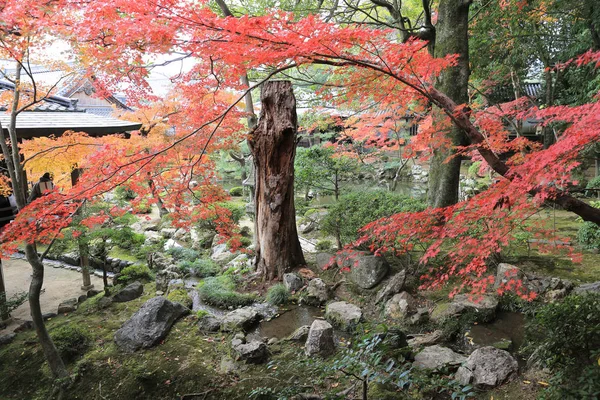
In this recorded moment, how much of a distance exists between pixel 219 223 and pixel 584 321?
6276mm

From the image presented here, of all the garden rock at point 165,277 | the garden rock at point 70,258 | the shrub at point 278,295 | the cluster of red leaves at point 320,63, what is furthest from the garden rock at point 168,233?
the cluster of red leaves at point 320,63

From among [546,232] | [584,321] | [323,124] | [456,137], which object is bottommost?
[584,321]

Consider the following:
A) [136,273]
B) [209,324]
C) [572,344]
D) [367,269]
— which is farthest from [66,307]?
[572,344]

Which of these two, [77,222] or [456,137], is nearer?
[456,137]

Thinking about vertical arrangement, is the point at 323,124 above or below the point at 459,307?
above

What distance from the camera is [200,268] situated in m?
8.91

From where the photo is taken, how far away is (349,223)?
7039mm

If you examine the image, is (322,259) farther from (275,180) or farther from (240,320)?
(240,320)

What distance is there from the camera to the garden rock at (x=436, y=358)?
3947mm

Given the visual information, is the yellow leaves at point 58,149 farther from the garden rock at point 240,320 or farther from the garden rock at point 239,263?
the garden rock at point 239,263

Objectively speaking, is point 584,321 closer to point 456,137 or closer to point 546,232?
point 546,232

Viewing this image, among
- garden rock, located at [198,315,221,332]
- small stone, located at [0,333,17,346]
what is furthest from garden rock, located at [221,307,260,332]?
small stone, located at [0,333,17,346]

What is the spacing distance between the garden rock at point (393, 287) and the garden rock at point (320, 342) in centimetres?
151

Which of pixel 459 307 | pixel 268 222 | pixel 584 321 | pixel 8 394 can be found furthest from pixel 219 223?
pixel 584 321
